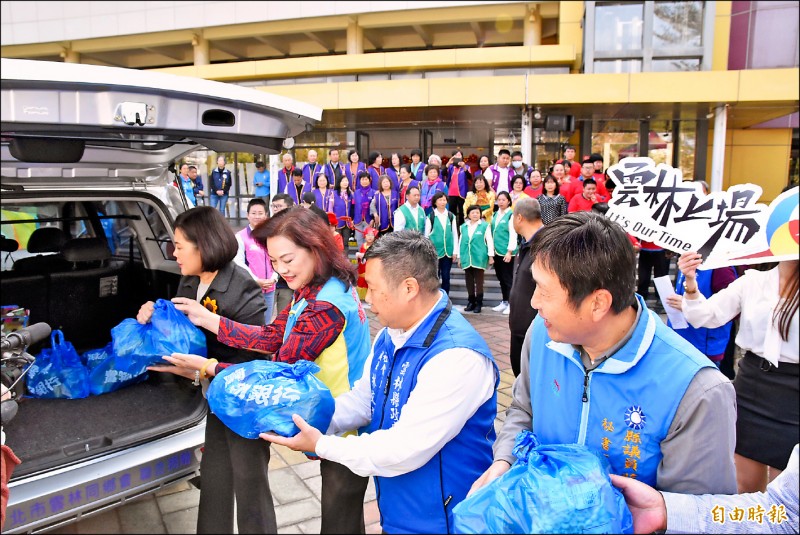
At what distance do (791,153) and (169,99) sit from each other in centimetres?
2302

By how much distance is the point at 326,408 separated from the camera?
73.9 inches

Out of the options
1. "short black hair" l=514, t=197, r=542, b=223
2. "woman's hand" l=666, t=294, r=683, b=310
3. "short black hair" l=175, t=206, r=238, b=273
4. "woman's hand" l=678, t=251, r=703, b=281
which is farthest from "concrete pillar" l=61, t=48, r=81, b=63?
"woman's hand" l=678, t=251, r=703, b=281

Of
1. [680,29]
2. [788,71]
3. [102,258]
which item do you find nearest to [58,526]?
[102,258]

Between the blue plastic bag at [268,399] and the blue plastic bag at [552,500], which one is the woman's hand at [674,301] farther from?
the blue plastic bag at [268,399]

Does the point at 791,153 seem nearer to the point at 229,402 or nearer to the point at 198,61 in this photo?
the point at 198,61

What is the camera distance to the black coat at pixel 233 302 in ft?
9.64

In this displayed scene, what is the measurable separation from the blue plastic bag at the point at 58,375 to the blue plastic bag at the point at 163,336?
572 mm

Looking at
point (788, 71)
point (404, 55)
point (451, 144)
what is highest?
point (404, 55)

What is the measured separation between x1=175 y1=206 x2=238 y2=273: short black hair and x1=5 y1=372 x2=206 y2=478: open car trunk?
0.78m

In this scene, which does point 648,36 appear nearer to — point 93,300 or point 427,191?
point 427,191

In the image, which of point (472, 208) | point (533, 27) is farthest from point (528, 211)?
point (533, 27)

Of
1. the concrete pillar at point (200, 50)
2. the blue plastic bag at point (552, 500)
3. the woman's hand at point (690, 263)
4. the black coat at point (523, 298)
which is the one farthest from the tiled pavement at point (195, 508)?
the concrete pillar at point (200, 50)

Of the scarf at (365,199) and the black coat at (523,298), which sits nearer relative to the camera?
the black coat at (523,298)

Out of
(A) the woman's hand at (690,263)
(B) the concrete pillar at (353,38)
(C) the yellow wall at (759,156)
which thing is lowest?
(A) the woman's hand at (690,263)
